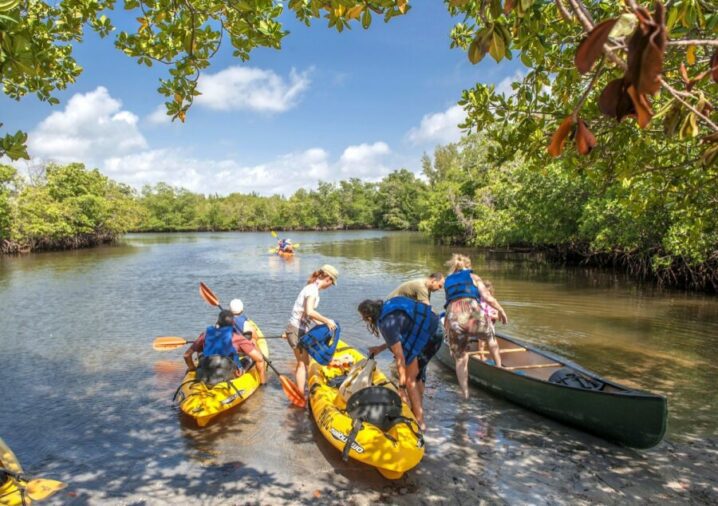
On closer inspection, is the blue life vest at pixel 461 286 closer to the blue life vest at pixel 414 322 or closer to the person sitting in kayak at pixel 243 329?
the blue life vest at pixel 414 322

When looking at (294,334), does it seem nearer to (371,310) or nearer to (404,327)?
(371,310)

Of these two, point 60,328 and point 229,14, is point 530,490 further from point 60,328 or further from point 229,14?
point 60,328

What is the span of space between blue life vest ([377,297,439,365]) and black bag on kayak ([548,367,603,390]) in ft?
7.57

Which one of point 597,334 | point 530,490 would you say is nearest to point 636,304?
point 597,334

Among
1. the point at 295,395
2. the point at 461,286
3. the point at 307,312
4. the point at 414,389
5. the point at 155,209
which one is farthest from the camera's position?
the point at 155,209

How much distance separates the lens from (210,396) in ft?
21.9

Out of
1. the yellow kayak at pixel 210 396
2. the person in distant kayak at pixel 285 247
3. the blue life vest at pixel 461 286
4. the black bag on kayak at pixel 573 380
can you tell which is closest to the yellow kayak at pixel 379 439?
the yellow kayak at pixel 210 396

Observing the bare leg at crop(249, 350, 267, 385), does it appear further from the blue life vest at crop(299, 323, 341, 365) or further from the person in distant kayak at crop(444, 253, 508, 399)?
the person in distant kayak at crop(444, 253, 508, 399)

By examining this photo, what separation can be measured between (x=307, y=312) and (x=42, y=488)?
11.9 ft

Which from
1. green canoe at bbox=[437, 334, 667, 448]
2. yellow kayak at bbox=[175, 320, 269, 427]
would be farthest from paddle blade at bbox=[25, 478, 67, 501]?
green canoe at bbox=[437, 334, 667, 448]

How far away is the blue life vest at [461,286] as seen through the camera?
6801mm

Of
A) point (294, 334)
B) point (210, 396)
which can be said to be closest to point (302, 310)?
point (294, 334)

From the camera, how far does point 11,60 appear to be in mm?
2645

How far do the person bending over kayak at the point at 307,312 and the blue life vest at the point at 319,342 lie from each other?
101 millimetres
